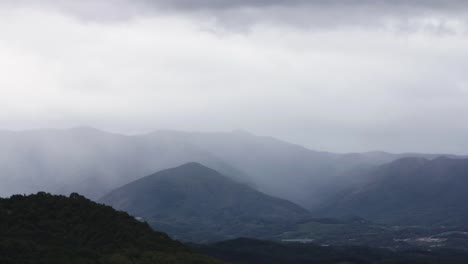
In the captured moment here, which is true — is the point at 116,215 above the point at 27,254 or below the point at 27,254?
above

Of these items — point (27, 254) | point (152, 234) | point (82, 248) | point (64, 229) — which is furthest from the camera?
point (152, 234)

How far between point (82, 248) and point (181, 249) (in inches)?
918

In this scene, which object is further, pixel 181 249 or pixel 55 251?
pixel 181 249

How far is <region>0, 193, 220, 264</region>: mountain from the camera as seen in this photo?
133000 mm

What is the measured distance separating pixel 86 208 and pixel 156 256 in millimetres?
24445

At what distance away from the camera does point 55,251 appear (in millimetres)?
135375

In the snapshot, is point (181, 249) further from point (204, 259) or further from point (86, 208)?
point (86, 208)

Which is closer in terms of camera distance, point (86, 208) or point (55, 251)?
point (55, 251)

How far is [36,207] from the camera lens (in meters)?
157

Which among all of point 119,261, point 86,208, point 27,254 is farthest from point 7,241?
point 86,208

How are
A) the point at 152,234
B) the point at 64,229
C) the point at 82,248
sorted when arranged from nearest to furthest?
the point at 82,248 → the point at 64,229 → the point at 152,234

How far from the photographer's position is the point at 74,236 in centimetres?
14750

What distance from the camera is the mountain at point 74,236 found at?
5236 inches

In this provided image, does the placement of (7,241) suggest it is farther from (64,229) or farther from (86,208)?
(86,208)
